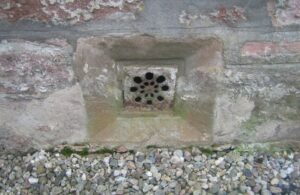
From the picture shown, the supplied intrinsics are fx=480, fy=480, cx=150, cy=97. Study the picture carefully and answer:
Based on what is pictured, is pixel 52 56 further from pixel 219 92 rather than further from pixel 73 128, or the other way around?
pixel 219 92

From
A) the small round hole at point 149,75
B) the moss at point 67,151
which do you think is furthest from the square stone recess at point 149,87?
the moss at point 67,151

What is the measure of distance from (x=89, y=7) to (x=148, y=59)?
296 millimetres

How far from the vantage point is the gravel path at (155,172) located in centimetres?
177

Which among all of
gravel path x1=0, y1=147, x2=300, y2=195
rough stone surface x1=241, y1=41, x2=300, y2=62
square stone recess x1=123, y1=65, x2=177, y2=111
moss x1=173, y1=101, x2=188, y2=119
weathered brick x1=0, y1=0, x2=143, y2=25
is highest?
weathered brick x1=0, y1=0, x2=143, y2=25

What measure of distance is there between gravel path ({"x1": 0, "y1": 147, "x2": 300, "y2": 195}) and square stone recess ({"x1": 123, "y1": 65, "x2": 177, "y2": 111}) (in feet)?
0.63

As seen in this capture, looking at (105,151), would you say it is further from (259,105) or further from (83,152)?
(259,105)

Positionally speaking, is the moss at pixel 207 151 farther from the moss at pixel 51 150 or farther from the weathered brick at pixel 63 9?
the weathered brick at pixel 63 9

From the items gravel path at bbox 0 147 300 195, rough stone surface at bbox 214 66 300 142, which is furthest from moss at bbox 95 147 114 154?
rough stone surface at bbox 214 66 300 142

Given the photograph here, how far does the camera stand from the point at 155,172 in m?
1.81

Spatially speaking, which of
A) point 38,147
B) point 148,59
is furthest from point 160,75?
point 38,147

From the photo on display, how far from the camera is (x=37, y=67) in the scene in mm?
1592

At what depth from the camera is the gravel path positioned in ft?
5.81

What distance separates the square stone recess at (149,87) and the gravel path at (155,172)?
193 mm

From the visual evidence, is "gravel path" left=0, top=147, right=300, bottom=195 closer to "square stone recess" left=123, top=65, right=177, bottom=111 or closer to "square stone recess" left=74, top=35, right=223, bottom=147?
"square stone recess" left=74, top=35, right=223, bottom=147
